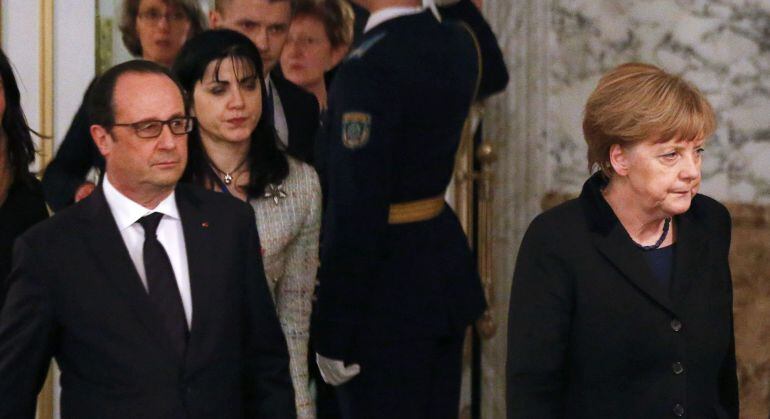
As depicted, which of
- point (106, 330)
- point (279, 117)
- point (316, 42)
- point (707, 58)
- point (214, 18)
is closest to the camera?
point (106, 330)

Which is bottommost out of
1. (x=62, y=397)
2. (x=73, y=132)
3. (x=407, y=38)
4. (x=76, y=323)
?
(x=62, y=397)

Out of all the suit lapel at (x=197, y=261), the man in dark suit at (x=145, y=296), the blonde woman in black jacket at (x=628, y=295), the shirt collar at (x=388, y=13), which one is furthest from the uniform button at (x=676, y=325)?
the shirt collar at (x=388, y=13)

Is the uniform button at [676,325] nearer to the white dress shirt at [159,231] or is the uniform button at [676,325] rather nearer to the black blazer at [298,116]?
the white dress shirt at [159,231]

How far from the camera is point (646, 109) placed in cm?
255

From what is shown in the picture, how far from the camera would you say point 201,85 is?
335 centimetres

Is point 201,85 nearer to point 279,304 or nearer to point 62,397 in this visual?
point 279,304

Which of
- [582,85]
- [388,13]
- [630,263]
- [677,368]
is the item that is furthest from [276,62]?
[677,368]

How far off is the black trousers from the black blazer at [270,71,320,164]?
68 cm

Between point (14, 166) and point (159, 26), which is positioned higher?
point (159, 26)

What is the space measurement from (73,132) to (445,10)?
1108 millimetres

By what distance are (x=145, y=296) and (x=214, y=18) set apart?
2000mm

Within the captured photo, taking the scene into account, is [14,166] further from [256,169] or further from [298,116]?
[298,116]

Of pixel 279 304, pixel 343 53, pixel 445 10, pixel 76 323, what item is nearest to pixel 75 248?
pixel 76 323

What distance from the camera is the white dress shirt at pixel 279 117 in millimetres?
3807
